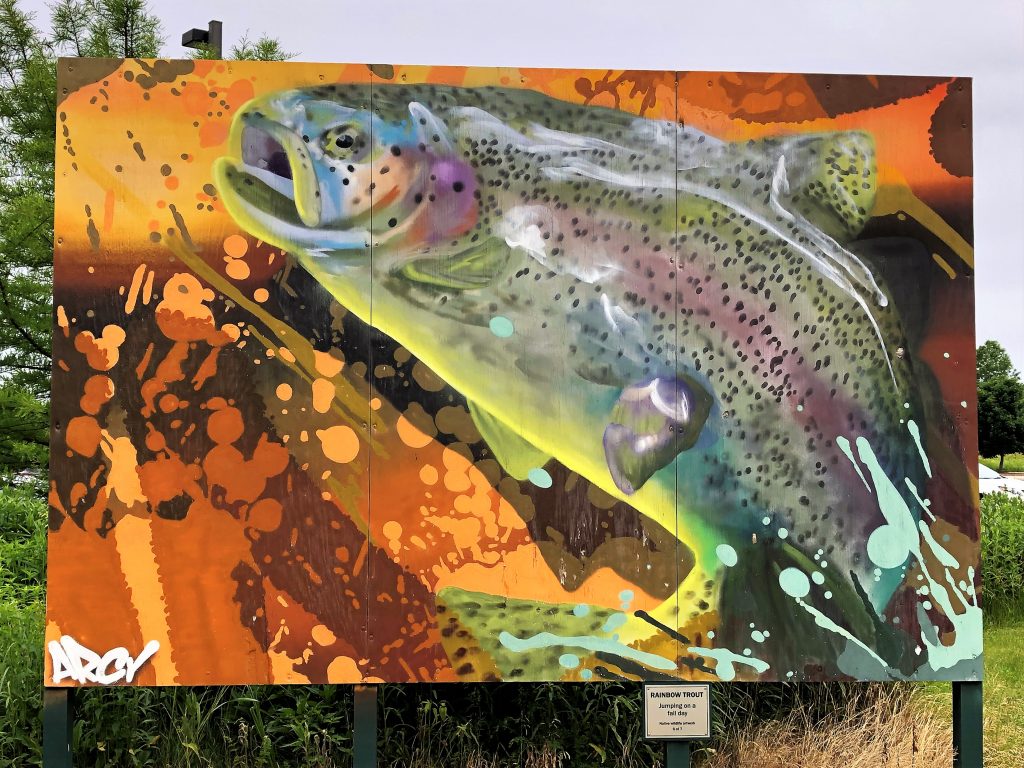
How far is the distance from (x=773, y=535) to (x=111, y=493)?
2.65 meters

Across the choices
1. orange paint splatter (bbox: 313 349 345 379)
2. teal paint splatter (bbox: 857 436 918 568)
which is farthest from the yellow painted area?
orange paint splatter (bbox: 313 349 345 379)

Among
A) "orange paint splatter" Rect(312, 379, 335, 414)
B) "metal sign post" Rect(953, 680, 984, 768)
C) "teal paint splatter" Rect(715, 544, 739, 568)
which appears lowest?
"metal sign post" Rect(953, 680, 984, 768)

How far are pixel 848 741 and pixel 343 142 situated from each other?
3806 mm

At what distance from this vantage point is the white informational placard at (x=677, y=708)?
3.28 meters

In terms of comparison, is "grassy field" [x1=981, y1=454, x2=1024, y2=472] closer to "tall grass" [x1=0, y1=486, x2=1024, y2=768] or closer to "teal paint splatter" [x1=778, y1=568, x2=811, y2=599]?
"tall grass" [x1=0, y1=486, x2=1024, y2=768]

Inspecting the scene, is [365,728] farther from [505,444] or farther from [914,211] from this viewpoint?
[914,211]

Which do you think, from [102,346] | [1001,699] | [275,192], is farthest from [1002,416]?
[102,346]

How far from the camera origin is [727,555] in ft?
10.8

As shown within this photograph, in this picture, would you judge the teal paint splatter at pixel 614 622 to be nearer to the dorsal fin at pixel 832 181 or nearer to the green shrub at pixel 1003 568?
the dorsal fin at pixel 832 181

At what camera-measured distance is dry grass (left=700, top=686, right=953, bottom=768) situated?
13.1ft

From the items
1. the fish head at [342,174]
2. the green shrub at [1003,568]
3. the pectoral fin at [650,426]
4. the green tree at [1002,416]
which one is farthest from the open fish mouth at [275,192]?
the green tree at [1002,416]

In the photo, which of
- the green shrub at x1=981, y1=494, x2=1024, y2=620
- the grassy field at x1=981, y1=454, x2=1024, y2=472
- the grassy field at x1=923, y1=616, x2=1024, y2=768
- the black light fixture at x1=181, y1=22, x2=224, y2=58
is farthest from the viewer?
the grassy field at x1=981, y1=454, x2=1024, y2=472

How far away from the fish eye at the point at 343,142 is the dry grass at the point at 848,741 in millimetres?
3353

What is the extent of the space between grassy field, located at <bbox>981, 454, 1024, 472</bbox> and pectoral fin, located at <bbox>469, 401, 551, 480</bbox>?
37.9 meters
